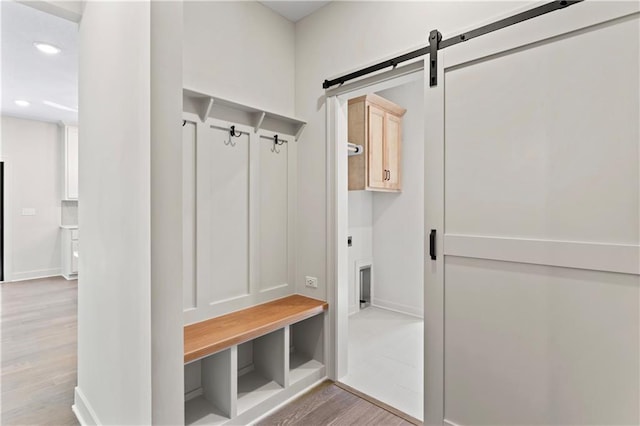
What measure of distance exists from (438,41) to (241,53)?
53.5 inches

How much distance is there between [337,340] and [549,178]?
1753 millimetres

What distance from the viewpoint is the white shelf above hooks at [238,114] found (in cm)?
201

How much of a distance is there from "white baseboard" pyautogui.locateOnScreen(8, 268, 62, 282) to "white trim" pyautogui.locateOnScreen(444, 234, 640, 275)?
6.84 meters

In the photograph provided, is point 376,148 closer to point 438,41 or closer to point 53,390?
point 438,41

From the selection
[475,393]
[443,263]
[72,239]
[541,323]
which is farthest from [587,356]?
[72,239]

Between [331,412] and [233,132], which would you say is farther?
[233,132]

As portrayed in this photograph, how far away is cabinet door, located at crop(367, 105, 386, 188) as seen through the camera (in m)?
3.44

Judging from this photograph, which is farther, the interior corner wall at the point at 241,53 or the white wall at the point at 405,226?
the white wall at the point at 405,226

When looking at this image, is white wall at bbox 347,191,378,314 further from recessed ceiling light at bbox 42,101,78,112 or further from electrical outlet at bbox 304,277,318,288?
recessed ceiling light at bbox 42,101,78,112

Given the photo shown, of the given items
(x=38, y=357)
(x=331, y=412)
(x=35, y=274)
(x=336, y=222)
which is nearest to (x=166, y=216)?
(x=336, y=222)

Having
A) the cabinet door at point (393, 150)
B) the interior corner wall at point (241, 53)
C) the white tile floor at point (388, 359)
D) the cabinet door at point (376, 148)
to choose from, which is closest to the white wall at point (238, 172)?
the interior corner wall at point (241, 53)

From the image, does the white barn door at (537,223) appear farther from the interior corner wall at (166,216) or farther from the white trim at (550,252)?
the interior corner wall at (166,216)

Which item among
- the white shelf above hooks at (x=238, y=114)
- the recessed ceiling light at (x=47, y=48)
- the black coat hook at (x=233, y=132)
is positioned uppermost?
the recessed ceiling light at (x=47, y=48)

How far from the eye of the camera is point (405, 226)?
3.99 metres
